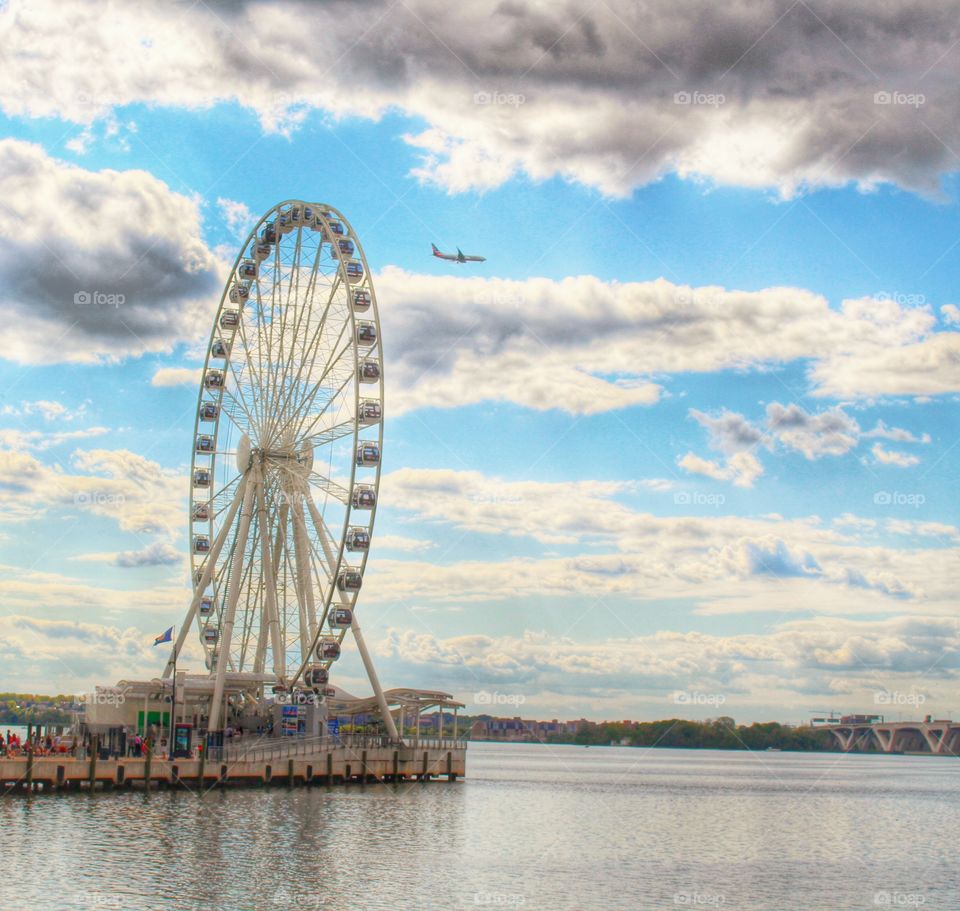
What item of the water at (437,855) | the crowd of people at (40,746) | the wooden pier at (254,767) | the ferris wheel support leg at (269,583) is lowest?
the water at (437,855)

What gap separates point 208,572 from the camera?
82.3 m

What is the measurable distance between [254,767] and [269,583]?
1135cm

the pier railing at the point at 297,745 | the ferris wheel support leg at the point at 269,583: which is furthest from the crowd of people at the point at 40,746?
the ferris wheel support leg at the point at 269,583

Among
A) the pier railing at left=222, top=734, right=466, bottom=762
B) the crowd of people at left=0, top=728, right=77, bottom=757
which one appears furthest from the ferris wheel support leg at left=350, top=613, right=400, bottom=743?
the crowd of people at left=0, top=728, right=77, bottom=757

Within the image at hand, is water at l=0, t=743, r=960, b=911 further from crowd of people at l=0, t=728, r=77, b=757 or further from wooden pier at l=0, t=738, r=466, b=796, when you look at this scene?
crowd of people at l=0, t=728, r=77, b=757

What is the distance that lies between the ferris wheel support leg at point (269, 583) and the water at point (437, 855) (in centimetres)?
885

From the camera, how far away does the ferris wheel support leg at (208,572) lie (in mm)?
80312

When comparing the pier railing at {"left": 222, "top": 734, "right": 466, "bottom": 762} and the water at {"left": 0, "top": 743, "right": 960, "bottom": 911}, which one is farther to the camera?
the pier railing at {"left": 222, "top": 734, "right": 466, "bottom": 762}

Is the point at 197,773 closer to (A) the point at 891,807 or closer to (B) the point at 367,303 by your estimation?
(B) the point at 367,303

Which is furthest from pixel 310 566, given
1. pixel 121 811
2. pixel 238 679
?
pixel 121 811

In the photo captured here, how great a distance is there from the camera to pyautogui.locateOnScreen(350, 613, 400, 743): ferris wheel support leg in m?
81.8

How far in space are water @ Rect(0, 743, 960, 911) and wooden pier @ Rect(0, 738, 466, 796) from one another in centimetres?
137

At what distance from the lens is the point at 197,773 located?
68875 millimetres

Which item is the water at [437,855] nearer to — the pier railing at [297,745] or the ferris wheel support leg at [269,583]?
the pier railing at [297,745]
